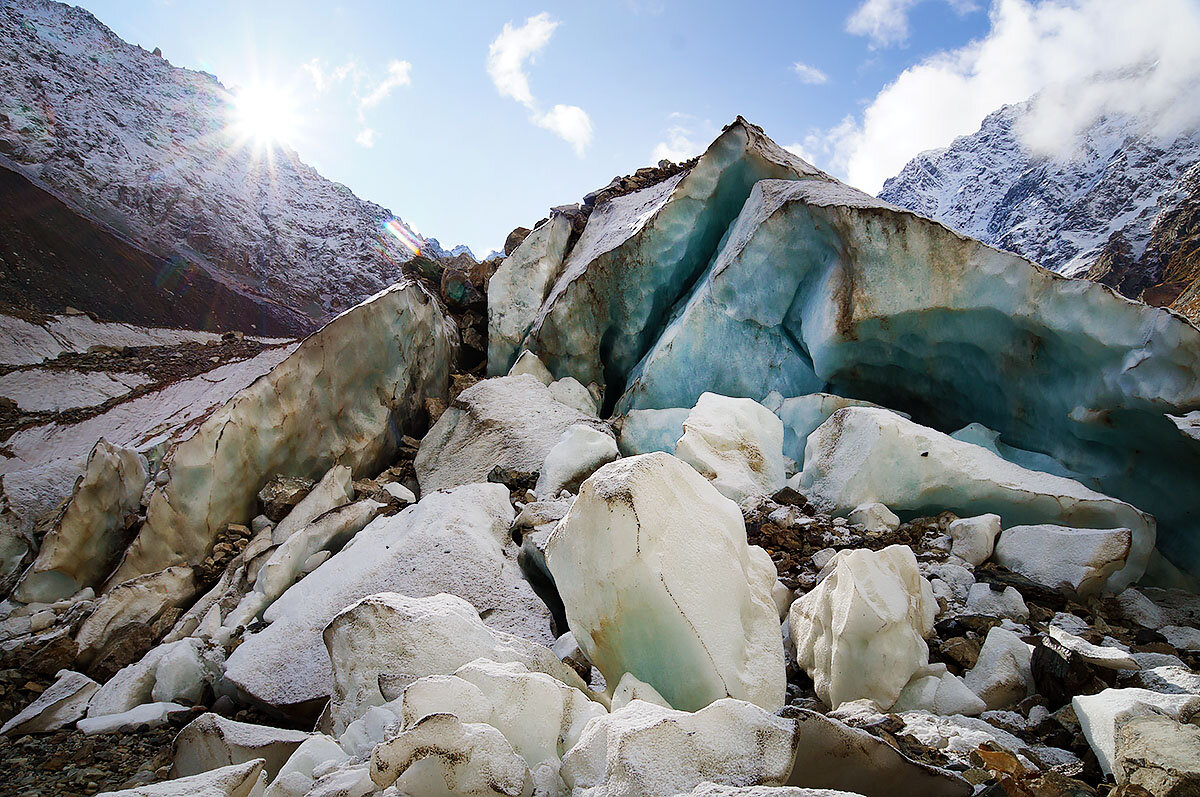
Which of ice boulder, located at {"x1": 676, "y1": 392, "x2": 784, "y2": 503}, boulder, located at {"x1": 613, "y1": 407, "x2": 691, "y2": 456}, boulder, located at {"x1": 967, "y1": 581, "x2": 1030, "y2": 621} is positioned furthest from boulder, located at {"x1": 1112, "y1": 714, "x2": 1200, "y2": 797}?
boulder, located at {"x1": 613, "y1": 407, "x2": 691, "y2": 456}

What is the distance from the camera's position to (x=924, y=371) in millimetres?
5020

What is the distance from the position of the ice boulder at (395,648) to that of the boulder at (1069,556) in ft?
8.55

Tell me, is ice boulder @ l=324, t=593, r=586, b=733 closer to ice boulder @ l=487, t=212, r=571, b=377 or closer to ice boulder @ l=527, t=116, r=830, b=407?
ice boulder @ l=527, t=116, r=830, b=407

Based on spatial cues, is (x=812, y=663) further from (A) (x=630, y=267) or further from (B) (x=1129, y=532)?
(A) (x=630, y=267)

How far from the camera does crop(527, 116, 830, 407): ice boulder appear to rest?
6.38 meters

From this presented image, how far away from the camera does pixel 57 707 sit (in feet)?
9.39

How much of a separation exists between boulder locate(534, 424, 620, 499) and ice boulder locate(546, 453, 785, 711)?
2.17m

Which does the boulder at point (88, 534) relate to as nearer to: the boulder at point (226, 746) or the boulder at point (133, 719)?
the boulder at point (133, 719)

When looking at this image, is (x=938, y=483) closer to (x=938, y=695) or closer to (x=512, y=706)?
(x=938, y=695)

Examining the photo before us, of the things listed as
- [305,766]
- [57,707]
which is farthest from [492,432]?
[305,766]

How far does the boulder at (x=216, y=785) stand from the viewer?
54.9 inches

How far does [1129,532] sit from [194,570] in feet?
20.2

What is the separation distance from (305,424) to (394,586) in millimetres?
2722

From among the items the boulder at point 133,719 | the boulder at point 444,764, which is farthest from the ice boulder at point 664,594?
the boulder at point 133,719
